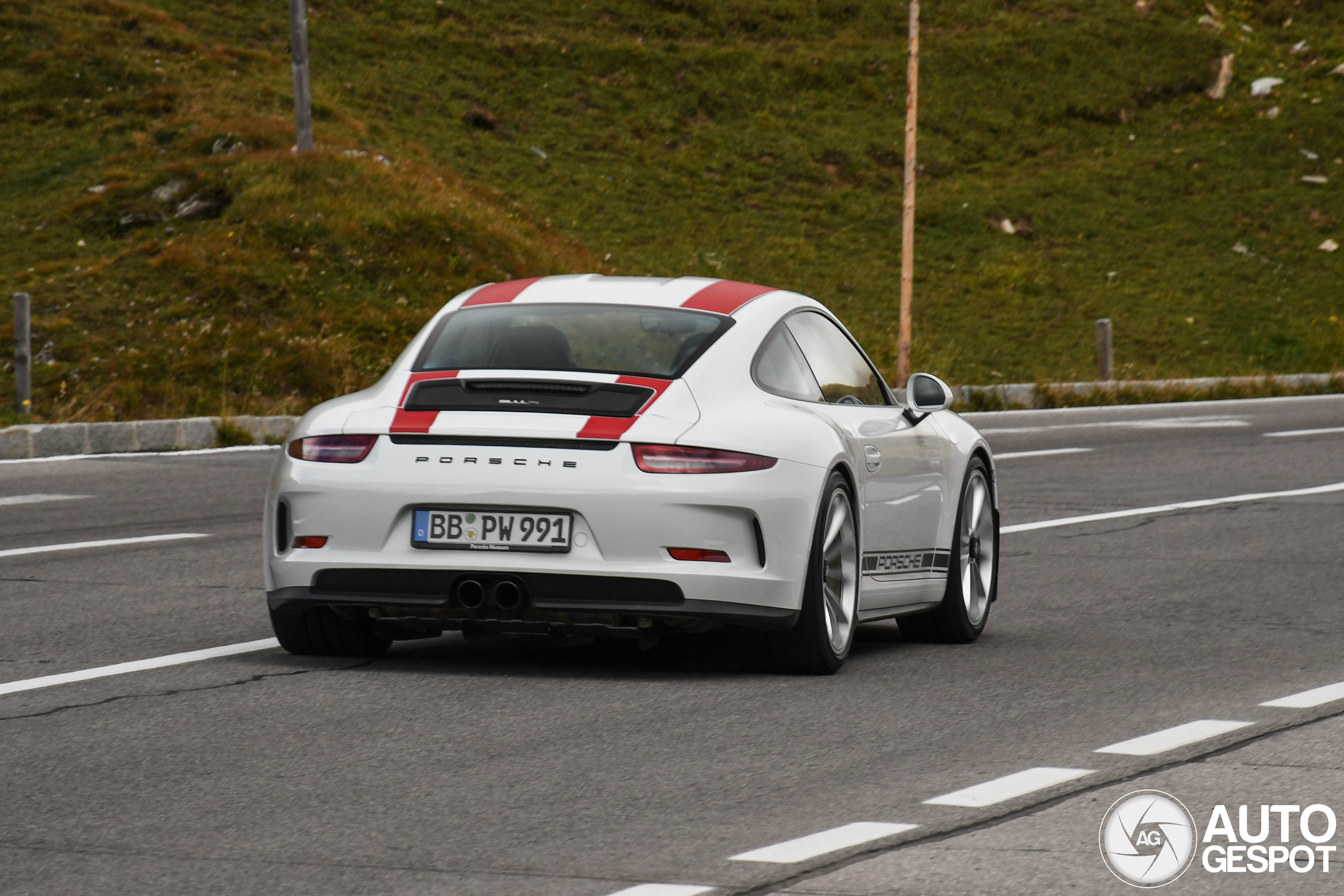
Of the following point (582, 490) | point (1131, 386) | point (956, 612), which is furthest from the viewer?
point (1131, 386)

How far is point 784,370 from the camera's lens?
7.52m

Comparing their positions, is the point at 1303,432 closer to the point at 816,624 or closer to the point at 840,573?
the point at 840,573

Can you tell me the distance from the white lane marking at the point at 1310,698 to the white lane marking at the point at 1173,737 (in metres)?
0.41

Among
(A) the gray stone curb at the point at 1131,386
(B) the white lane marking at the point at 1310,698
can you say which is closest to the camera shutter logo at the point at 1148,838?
(B) the white lane marking at the point at 1310,698

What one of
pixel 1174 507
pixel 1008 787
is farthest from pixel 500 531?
pixel 1174 507

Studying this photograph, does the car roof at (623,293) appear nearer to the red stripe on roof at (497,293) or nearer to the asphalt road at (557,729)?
the red stripe on roof at (497,293)

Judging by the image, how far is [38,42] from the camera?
42156 mm

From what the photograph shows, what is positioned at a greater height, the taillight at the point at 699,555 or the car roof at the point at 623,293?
the car roof at the point at 623,293

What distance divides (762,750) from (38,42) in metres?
39.7

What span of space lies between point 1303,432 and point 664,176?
2844 centimetres

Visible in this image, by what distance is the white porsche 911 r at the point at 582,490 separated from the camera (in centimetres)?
671

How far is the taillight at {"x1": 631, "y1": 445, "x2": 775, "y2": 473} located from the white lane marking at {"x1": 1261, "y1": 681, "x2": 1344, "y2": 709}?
6.10 feet

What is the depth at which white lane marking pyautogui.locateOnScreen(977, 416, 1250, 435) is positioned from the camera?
76.9 ft

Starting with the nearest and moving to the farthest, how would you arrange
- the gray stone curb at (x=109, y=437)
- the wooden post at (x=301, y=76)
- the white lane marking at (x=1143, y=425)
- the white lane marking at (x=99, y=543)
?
the white lane marking at (x=99, y=543) → the gray stone curb at (x=109, y=437) → the white lane marking at (x=1143, y=425) → the wooden post at (x=301, y=76)
